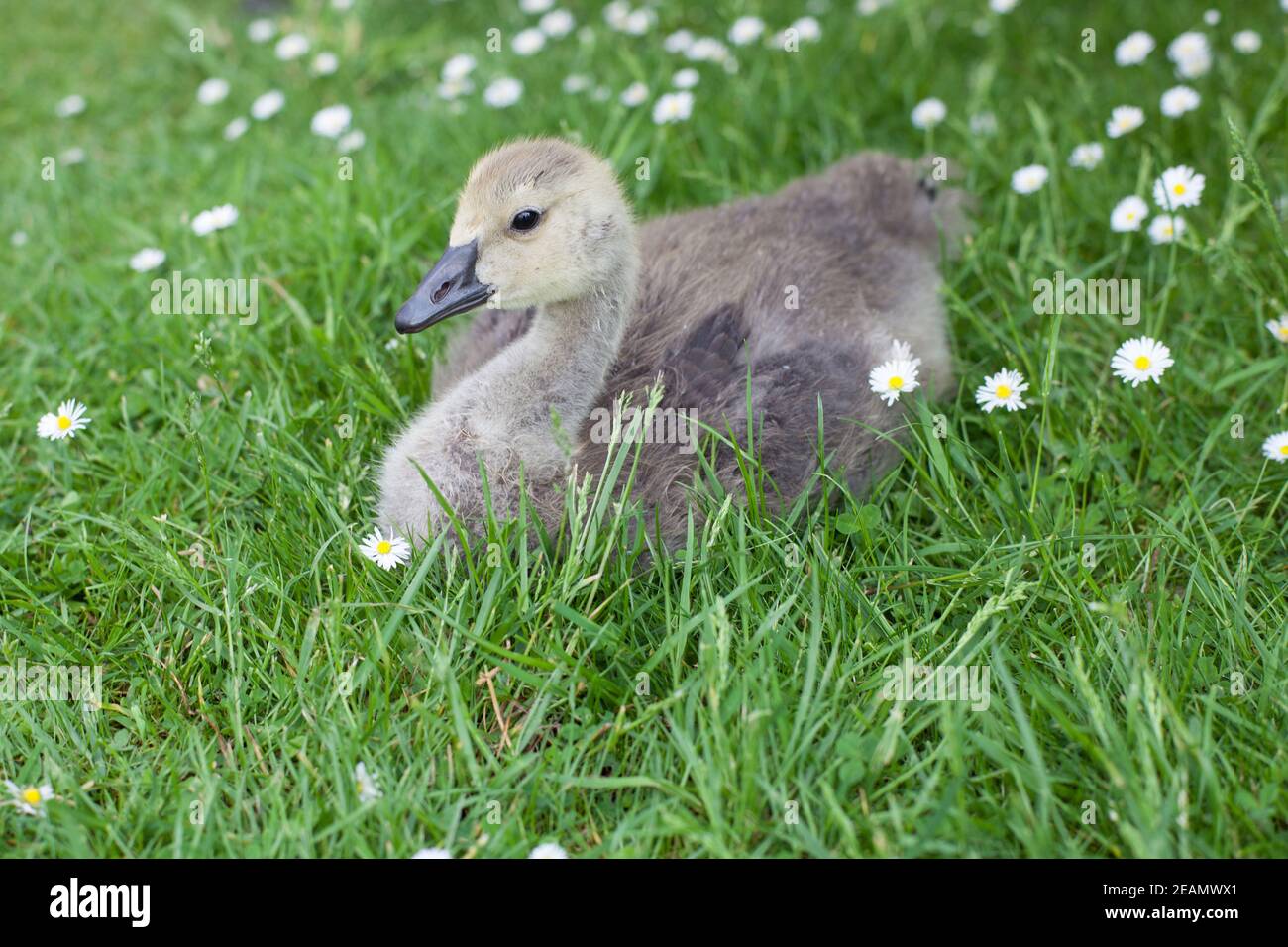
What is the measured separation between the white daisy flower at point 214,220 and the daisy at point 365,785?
8.33 ft

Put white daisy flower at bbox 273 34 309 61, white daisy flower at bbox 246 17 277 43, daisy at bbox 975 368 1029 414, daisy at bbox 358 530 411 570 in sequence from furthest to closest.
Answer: white daisy flower at bbox 246 17 277 43 < white daisy flower at bbox 273 34 309 61 < daisy at bbox 975 368 1029 414 < daisy at bbox 358 530 411 570

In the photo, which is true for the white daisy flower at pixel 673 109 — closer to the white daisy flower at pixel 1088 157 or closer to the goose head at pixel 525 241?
the white daisy flower at pixel 1088 157

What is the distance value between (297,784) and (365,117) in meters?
3.73

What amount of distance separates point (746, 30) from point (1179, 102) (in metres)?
1.93

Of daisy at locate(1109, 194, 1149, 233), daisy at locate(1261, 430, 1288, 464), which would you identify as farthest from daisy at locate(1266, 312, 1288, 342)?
daisy at locate(1109, 194, 1149, 233)

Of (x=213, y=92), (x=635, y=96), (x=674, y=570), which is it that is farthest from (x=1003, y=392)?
(x=213, y=92)

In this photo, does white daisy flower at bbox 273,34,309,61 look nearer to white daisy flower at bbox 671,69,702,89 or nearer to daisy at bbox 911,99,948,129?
white daisy flower at bbox 671,69,702,89

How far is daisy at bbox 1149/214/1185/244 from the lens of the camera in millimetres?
3934

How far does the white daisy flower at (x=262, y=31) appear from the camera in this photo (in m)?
6.25

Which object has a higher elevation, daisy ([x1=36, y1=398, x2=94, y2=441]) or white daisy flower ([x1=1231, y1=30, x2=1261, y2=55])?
white daisy flower ([x1=1231, y1=30, x2=1261, y2=55])

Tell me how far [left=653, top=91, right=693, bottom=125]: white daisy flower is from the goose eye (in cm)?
185

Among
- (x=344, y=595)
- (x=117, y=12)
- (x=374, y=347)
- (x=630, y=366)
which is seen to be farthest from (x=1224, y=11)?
(x=117, y=12)

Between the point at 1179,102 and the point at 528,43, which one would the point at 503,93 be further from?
the point at 1179,102

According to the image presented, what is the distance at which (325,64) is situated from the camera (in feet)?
19.0
